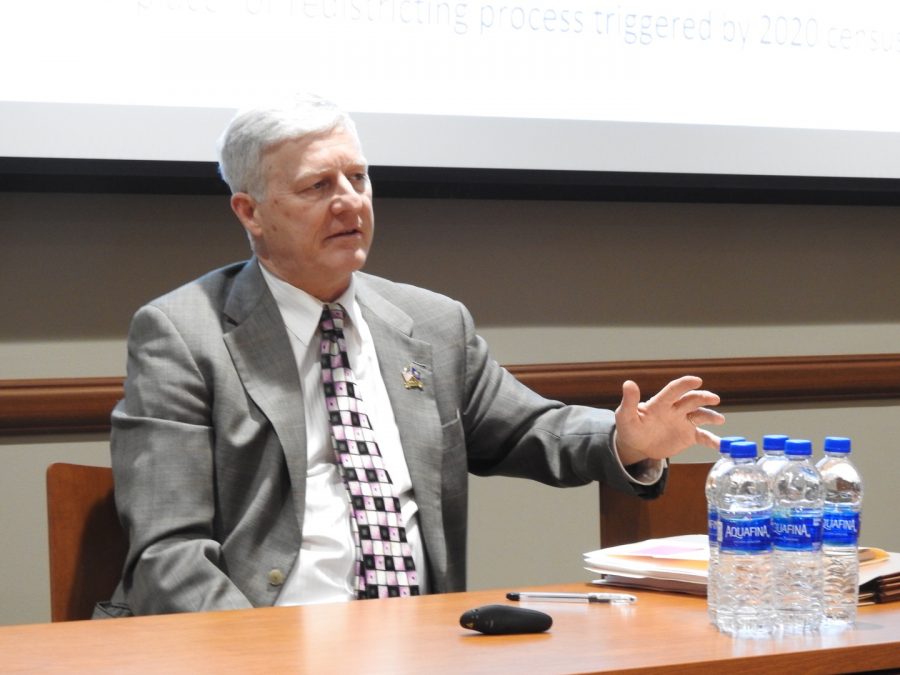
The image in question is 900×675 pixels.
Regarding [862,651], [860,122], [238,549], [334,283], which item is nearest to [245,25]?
[334,283]

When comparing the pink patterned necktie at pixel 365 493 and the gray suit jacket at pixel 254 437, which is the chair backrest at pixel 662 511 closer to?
the gray suit jacket at pixel 254 437

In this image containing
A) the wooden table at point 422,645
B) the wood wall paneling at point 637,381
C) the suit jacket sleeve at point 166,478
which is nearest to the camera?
the wooden table at point 422,645

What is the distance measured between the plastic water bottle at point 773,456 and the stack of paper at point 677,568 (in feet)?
0.70

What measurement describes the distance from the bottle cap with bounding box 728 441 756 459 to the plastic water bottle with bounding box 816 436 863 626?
0.41ft

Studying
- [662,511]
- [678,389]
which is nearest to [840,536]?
[678,389]

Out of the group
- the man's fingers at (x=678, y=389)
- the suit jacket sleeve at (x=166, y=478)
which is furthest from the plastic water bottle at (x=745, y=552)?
the suit jacket sleeve at (x=166, y=478)

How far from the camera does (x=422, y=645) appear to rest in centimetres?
143

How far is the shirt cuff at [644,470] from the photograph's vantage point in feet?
6.95

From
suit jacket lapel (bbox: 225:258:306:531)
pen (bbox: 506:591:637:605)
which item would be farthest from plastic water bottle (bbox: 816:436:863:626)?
suit jacket lapel (bbox: 225:258:306:531)

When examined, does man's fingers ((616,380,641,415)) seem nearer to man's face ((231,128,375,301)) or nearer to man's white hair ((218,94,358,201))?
man's face ((231,128,375,301))

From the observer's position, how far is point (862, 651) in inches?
55.0

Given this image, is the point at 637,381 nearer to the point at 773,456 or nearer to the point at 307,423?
the point at 307,423

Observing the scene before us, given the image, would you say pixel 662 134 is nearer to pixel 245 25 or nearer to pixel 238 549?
pixel 245 25

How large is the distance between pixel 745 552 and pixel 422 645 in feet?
1.30
